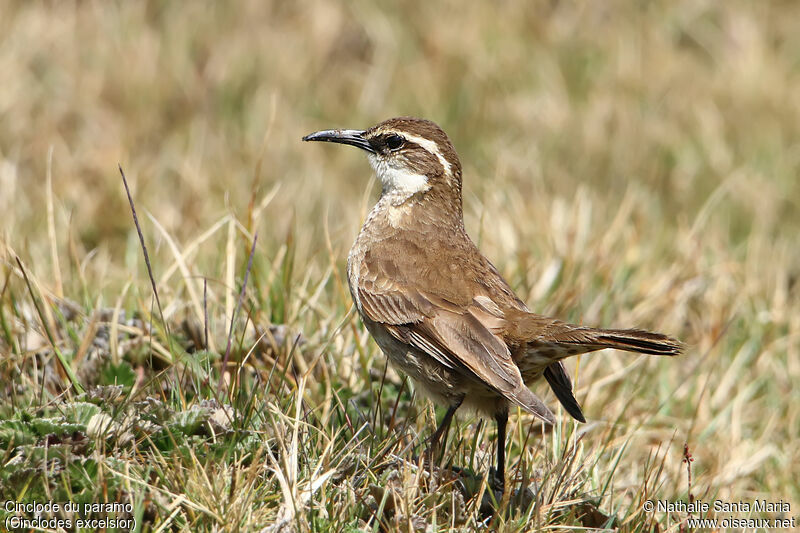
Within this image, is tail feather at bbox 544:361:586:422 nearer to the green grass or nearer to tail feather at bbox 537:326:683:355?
the green grass

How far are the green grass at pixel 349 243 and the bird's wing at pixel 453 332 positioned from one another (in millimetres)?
314

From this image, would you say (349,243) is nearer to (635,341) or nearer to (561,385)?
(561,385)

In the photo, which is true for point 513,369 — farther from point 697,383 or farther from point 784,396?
point 784,396

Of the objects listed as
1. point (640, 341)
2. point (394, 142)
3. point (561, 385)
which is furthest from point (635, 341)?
point (394, 142)

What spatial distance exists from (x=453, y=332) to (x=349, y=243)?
2568 mm

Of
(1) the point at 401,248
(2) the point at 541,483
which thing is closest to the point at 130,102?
(1) the point at 401,248

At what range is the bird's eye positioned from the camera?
509 cm

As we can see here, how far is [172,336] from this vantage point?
188 inches

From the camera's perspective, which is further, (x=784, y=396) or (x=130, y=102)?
(x=130, y=102)

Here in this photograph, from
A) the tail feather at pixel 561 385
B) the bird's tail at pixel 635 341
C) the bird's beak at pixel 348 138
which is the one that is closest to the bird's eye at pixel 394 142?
the bird's beak at pixel 348 138

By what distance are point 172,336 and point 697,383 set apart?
296cm

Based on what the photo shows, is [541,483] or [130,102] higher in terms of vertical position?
[130,102]

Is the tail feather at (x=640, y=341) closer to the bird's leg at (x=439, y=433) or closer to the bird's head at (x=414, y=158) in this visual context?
the bird's leg at (x=439, y=433)

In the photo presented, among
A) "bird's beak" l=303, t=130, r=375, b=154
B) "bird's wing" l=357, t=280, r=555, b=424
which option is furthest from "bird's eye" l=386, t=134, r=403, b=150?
"bird's wing" l=357, t=280, r=555, b=424
